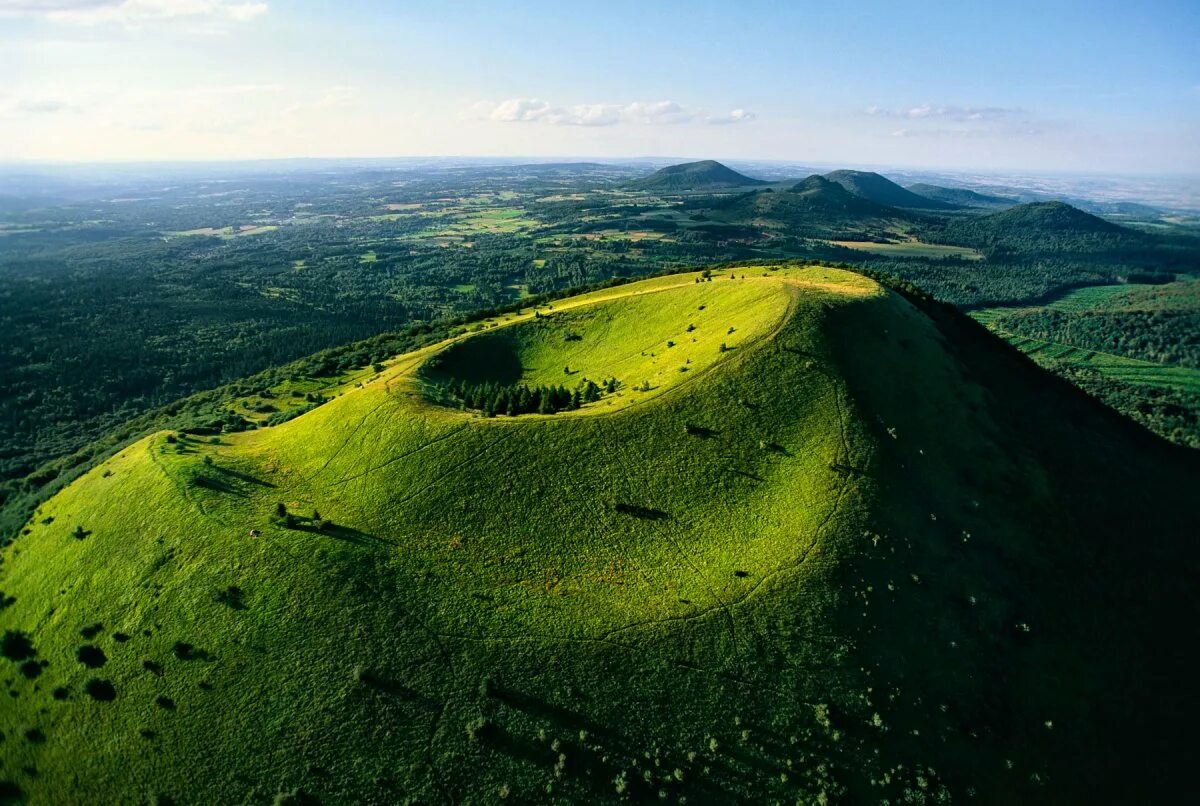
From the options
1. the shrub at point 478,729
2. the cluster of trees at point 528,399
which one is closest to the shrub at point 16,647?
the shrub at point 478,729

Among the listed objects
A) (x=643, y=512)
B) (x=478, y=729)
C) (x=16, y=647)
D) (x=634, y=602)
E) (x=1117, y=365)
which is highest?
(x=643, y=512)

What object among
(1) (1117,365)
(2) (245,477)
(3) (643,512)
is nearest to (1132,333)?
Answer: (1) (1117,365)

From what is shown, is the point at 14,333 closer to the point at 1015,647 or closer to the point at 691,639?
the point at 691,639

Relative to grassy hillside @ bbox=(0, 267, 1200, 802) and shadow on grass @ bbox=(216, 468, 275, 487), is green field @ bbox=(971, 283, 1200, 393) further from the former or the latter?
shadow on grass @ bbox=(216, 468, 275, 487)

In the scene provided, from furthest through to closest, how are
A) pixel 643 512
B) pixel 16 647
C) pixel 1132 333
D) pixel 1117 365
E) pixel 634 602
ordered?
pixel 1132 333, pixel 1117 365, pixel 643 512, pixel 16 647, pixel 634 602

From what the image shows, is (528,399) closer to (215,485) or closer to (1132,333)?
(215,485)

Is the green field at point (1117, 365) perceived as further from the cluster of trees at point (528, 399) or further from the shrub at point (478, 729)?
the shrub at point (478, 729)

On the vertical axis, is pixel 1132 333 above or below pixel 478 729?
above

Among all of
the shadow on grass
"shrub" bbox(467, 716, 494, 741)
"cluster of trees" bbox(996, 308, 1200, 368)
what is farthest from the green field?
the shadow on grass
